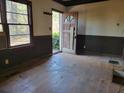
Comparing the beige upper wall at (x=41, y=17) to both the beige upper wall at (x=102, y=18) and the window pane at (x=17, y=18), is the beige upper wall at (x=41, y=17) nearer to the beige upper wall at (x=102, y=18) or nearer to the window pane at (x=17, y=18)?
the window pane at (x=17, y=18)

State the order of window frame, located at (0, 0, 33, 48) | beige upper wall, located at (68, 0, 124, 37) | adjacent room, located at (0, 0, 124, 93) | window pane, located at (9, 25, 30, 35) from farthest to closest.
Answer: beige upper wall, located at (68, 0, 124, 37) < window pane, located at (9, 25, 30, 35) < window frame, located at (0, 0, 33, 48) < adjacent room, located at (0, 0, 124, 93)

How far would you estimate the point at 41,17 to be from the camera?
4168mm

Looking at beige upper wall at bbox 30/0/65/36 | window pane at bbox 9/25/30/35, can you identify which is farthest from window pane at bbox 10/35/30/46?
beige upper wall at bbox 30/0/65/36

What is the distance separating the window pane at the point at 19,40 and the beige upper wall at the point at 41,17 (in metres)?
0.40

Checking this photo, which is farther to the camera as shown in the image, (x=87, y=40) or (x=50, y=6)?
(x=87, y=40)

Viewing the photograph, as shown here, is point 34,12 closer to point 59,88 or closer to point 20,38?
point 20,38

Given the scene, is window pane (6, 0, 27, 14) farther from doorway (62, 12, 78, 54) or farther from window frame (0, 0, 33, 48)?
doorway (62, 12, 78, 54)

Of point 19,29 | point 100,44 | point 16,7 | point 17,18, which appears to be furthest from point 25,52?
point 100,44

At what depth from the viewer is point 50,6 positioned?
4574 millimetres

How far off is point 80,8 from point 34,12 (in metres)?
2.56

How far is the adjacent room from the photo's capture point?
2514 mm

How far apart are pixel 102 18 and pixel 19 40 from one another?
147 inches

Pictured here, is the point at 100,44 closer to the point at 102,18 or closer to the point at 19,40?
the point at 102,18

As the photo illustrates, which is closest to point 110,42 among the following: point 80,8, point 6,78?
point 80,8
